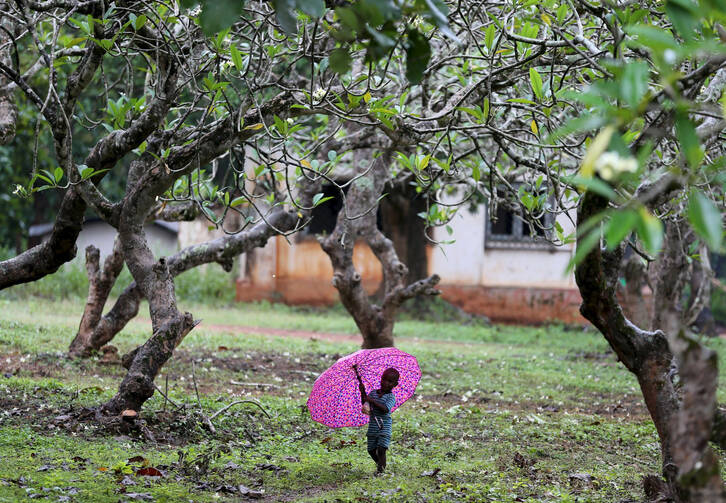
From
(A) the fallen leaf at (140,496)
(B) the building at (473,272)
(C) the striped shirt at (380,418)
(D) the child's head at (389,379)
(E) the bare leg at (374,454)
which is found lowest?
(A) the fallen leaf at (140,496)

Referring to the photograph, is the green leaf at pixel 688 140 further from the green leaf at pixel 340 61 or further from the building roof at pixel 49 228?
the building roof at pixel 49 228

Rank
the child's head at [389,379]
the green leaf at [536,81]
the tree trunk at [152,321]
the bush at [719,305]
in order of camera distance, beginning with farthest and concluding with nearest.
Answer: the bush at [719,305], the tree trunk at [152,321], the child's head at [389,379], the green leaf at [536,81]

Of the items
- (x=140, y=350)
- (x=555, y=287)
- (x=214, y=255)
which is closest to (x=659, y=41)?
(x=140, y=350)

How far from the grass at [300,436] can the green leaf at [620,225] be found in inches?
101

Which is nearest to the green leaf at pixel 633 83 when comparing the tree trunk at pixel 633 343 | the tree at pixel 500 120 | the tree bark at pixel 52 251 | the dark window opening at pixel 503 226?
the tree at pixel 500 120

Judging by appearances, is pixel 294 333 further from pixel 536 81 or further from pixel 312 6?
pixel 312 6

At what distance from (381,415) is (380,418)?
0.02 meters

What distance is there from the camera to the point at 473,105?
5.64 meters

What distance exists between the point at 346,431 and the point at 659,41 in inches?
168

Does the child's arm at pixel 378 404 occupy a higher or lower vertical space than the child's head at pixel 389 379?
lower

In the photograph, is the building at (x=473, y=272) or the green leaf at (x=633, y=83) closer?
the green leaf at (x=633, y=83)

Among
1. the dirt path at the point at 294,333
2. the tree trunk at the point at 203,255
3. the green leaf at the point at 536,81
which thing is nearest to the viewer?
the green leaf at the point at 536,81

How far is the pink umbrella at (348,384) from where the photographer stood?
14.9 ft

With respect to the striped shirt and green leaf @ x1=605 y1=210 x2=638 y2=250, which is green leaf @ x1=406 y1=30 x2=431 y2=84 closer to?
green leaf @ x1=605 y1=210 x2=638 y2=250
